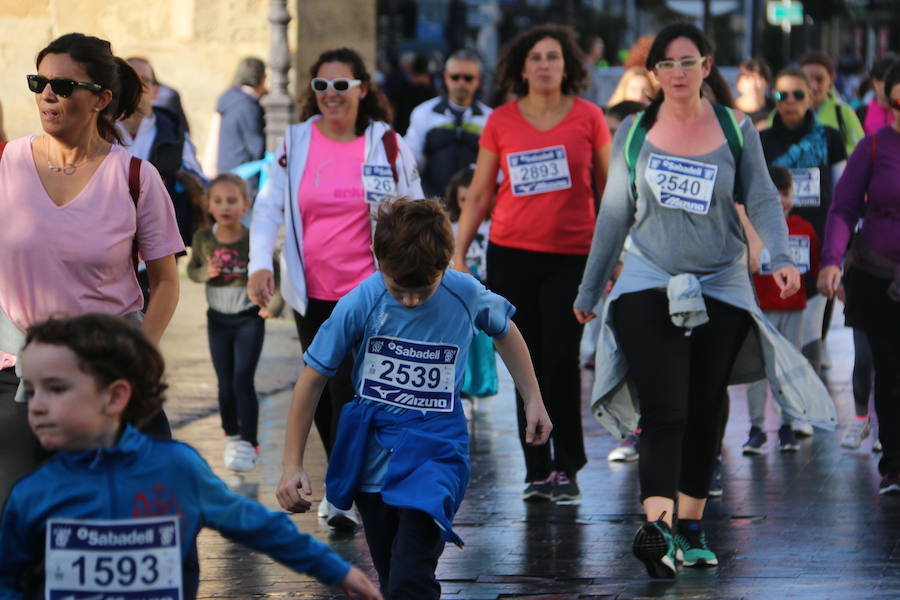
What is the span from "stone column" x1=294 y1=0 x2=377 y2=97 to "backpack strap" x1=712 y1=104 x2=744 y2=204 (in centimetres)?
1074

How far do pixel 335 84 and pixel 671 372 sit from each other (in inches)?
73.6

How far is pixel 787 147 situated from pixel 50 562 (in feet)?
24.9

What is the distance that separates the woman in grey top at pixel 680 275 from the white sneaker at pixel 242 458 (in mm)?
2411

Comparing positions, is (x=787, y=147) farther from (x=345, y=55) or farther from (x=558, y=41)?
(x=345, y=55)

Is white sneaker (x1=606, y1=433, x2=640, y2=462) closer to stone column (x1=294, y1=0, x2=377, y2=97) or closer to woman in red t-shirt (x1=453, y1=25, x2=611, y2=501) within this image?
woman in red t-shirt (x1=453, y1=25, x2=611, y2=501)

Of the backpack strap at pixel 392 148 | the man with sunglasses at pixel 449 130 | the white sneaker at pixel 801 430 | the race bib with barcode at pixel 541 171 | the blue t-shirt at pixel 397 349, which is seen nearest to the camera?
the blue t-shirt at pixel 397 349

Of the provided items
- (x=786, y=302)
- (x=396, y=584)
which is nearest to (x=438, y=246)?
(x=396, y=584)

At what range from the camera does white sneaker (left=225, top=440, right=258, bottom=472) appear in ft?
29.0

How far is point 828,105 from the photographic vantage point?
1222 cm

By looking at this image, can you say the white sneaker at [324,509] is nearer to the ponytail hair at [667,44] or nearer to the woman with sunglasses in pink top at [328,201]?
the woman with sunglasses in pink top at [328,201]

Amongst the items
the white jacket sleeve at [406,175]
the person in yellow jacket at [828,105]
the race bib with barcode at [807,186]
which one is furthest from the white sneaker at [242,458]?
the person in yellow jacket at [828,105]

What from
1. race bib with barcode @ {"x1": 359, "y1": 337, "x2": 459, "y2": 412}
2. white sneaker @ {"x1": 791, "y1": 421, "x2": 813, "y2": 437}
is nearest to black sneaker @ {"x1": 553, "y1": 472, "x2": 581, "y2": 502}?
white sneaker @ {"x1": 791, "y1": 421, "x2": 813, "y2": 437}

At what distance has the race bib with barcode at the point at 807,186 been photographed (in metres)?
10.5

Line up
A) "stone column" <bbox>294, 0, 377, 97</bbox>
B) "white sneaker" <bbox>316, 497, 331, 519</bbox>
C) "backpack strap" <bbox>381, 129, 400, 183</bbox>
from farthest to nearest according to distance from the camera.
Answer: "stone column" <bbox>294, 0, 377, 97</bbox> < "white sneaker" <bbox>316, 497, 331, 519</bbox> < "backpack strap" <bbox>381, 129, 400, 183</bbox>
